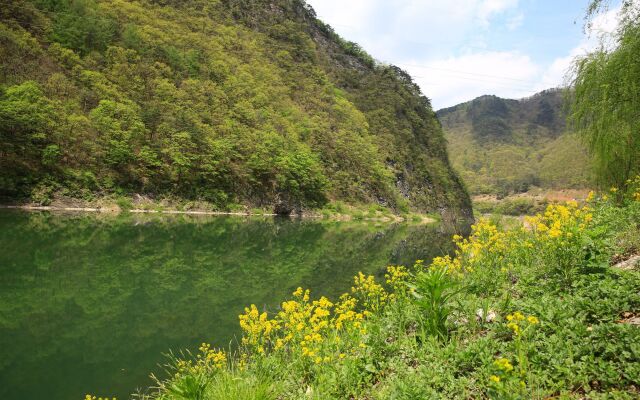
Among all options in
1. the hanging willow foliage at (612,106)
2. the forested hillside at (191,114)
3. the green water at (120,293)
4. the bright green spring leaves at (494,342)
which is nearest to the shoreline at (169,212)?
the forested hillside at (191,114)

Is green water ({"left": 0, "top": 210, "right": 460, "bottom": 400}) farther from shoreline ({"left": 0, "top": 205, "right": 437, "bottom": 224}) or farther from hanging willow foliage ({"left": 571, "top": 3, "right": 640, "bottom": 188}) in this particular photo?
shoreline ({"left": 0, "top": 205, "right": 437, "bottom": 224})

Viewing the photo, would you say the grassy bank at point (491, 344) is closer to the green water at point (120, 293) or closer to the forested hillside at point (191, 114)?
the green water at point (120, 293)

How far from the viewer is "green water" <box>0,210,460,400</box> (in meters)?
7.09

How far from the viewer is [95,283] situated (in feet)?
41.9

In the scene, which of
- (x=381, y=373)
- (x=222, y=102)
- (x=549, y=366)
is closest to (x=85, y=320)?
Answer: (x=381, y=373)

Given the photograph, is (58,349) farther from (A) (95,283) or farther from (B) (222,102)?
(B) (222,102)

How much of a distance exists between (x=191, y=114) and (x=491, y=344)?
182 feet

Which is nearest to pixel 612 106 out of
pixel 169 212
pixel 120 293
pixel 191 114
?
pixel 120 293

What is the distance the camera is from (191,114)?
5475 centimetres

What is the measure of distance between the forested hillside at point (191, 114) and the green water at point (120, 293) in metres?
17.6

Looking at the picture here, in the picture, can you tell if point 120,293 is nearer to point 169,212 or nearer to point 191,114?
point 169,212

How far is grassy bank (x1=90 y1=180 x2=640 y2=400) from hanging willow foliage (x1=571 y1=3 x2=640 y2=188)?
224 inches

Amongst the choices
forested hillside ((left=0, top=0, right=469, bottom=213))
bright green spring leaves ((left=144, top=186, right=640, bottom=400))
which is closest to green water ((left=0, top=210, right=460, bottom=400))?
bright green spring leaves ((left=144, top=186, right=640, bottom=400))

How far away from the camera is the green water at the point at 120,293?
279 inches
